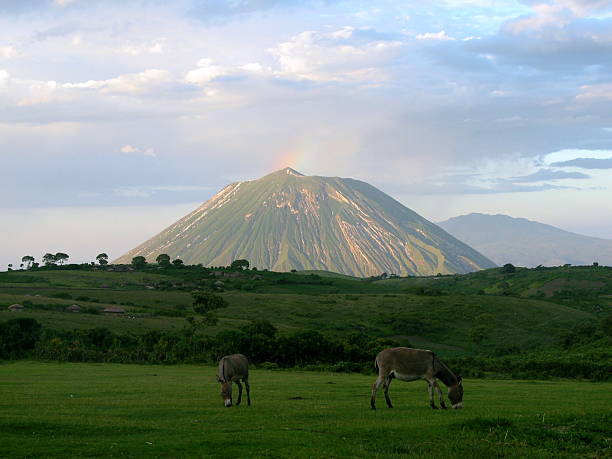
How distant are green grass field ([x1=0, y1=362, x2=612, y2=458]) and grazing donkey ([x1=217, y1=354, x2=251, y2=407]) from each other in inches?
27.0

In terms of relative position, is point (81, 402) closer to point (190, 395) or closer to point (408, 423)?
point (190, 395)

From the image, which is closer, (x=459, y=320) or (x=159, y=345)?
(x=159, y=345)

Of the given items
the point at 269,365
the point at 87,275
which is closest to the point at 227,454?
the point at 269,365

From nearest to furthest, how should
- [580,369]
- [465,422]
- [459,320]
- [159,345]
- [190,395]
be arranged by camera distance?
[465,422] < [190,395] < [580,369] < [159,345] < [459,320]

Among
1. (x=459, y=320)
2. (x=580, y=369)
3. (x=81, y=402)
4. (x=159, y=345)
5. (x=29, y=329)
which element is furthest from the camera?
(x=459, y=320)

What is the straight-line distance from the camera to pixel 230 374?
75.0 feet

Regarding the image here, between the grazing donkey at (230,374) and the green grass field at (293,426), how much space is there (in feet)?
2.25

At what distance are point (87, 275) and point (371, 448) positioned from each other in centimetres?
14391

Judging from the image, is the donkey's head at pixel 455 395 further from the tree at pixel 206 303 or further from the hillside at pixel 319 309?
the tree at pixel 206 303

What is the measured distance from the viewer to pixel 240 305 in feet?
362

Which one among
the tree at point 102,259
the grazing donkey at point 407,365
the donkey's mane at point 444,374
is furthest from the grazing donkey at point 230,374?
the tree at point 102,259

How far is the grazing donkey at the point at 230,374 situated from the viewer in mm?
22312

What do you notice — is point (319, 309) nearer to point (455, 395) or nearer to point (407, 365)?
point (455, 395)

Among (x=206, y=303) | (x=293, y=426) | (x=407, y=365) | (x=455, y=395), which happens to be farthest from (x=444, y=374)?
(x=206, y=303)
